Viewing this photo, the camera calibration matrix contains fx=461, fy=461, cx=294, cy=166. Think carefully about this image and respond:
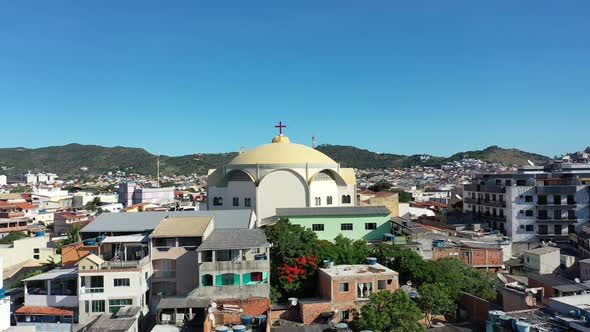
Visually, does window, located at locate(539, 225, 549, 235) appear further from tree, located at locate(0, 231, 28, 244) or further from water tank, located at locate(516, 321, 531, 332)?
tree, located at locate(0, 231, 28, 244)

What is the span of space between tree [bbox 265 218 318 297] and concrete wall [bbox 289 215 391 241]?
6859 mm

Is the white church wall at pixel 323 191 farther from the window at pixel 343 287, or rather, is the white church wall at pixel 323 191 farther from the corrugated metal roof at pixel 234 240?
the window at pixel 343 287

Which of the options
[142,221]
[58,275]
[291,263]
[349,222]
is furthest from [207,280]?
[349,222]

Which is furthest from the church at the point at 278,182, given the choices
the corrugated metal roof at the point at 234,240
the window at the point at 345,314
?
the window at the point at 345,314

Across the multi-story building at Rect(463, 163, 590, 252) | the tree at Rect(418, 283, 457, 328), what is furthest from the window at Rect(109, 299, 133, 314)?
the multi-story building at Rect(463, 163, 590, 252)

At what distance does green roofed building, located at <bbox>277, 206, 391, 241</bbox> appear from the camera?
132 ft

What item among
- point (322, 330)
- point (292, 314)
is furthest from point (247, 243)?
point (322, 330)

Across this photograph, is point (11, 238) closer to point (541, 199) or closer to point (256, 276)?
point (256, 276)

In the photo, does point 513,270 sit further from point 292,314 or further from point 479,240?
point 292,314

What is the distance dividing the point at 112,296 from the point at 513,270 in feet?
108

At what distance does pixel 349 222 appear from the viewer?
40375mm

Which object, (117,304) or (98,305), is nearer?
(98,305)

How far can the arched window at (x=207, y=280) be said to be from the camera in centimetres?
2720

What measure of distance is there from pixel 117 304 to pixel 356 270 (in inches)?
570
